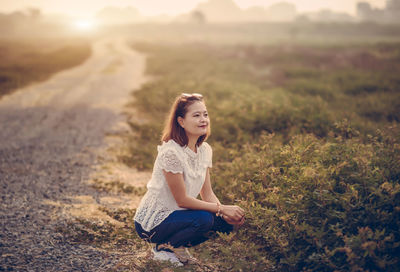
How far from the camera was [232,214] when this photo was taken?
3.03 metres

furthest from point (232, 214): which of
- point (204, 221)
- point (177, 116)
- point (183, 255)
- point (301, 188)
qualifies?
point (177, 116)

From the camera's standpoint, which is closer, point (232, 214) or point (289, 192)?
point (232, 214)

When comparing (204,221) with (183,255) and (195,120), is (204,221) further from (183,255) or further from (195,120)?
(195,120)

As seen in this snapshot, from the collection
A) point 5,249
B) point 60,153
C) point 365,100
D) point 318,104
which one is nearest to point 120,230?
point 5,249

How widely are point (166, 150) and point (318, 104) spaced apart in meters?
6.65

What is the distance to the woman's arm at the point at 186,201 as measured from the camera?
2.95m

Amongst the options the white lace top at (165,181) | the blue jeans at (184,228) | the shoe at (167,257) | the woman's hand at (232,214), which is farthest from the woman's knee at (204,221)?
the shoe at (167,257)

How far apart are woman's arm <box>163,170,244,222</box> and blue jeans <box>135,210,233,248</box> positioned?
61mm

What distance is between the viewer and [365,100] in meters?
11.0

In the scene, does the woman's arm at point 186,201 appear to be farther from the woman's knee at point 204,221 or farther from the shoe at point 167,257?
the shoe at point 167,257

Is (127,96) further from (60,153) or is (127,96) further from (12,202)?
(12,202)

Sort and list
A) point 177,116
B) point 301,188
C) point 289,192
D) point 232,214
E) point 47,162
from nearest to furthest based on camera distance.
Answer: point 232,214
point 177,116
point 301,188
point 289,192
point 47,162

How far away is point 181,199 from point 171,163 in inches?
13.9

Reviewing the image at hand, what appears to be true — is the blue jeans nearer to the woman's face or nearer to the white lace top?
the white lace top
